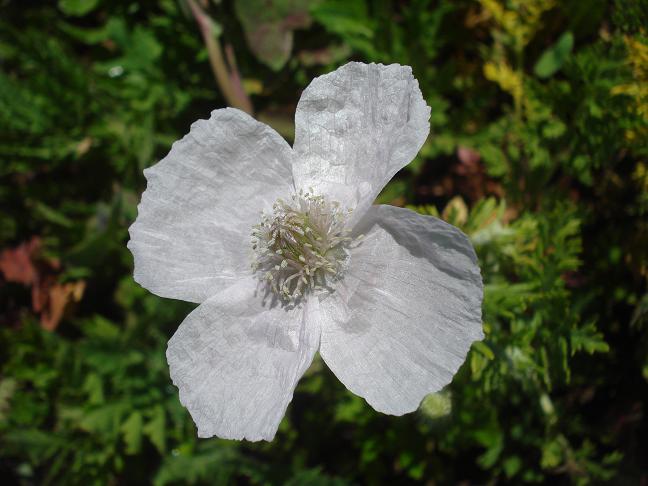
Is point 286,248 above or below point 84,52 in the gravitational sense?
above

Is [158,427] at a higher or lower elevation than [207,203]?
lower

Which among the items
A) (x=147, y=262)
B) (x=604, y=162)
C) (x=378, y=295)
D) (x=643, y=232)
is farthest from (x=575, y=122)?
(x=147, y=262)

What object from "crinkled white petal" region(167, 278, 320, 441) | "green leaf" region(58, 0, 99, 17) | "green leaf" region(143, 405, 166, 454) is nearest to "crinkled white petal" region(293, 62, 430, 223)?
"crinkled white petal" region(167, 278, 320, 441)

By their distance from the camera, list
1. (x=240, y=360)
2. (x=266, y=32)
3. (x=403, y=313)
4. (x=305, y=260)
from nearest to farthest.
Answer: (x=403, y=313) → (x=240, y=360) → (x=305, y=260) → (x=266, y=32)

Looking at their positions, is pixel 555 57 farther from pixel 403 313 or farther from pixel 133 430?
pixel 133 430

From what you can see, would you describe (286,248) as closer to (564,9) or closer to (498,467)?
(498,467)

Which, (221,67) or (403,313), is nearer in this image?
(403,313)

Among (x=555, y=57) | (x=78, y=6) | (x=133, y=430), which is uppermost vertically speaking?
(x=555, y=57)

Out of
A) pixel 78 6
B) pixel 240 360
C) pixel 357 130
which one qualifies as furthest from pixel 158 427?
pixel 78 6

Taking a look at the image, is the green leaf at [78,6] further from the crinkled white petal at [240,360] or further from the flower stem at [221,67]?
the crinkled white petal at [240,360]
